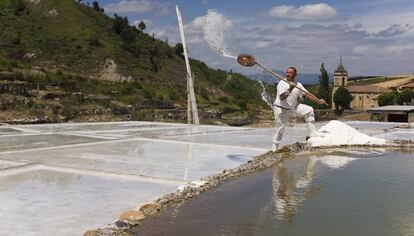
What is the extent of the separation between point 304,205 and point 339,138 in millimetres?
5262

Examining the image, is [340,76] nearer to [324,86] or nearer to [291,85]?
[324,86]

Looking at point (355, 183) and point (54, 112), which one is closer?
point (355, 183)

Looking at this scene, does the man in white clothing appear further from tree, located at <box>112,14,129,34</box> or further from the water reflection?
tree, located at <box>112,14,129,34</box>

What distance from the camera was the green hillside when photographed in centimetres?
3135

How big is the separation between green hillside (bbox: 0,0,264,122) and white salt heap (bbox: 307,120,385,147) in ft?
57.0

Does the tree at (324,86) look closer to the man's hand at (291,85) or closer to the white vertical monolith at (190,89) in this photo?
the white vertical monolith at (190,89)

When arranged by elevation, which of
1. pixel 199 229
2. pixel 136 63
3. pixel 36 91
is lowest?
pixel 199 229

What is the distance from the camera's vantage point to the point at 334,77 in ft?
326

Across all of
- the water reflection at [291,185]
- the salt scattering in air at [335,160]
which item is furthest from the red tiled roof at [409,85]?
the water reflection at [291,185]

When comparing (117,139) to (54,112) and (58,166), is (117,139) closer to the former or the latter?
(58,166)

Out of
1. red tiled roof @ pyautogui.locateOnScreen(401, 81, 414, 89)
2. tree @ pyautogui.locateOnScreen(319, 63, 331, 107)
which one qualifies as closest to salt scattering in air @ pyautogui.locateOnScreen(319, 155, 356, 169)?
tree @ pyautogui.locateOnScreen(319, 63, 331, 107)

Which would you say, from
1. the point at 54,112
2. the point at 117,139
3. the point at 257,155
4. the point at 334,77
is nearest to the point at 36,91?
the point at 54,112

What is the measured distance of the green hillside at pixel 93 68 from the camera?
103 ft

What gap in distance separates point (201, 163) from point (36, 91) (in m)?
23.4
